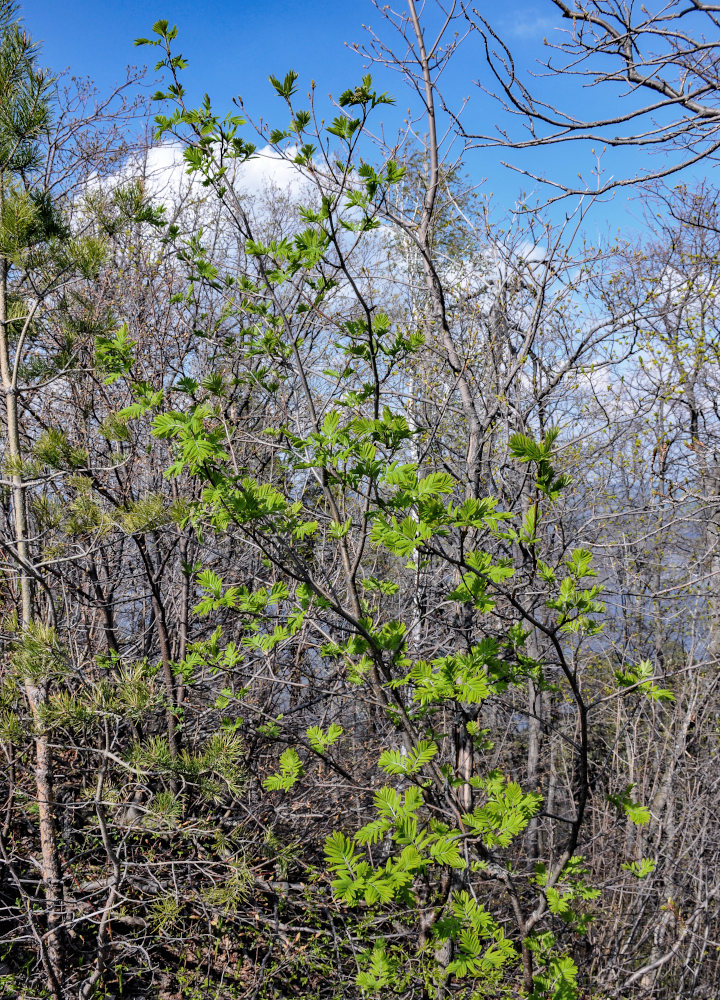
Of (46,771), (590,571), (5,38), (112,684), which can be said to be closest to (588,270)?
(590,571)

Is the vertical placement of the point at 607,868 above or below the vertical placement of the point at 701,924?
above

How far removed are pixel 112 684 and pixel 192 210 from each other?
24.1 ft

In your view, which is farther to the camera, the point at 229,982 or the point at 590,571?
the point at 229,982

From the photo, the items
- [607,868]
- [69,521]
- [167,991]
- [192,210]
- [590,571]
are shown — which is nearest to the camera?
[590,571]

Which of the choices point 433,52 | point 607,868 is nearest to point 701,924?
point 607,868

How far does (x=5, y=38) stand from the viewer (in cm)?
346

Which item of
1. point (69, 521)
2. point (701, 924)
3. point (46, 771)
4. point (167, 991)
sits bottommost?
point (167, 991)

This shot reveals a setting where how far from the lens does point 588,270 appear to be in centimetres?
502

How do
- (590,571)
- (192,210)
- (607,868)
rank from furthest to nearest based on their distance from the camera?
(192,210) < (607,868) < (590,571)

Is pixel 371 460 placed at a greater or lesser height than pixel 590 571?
greater

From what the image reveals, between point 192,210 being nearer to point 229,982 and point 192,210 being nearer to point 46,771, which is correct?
point 46,771

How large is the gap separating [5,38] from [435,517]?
3.56m

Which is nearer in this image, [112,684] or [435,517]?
[435,517]

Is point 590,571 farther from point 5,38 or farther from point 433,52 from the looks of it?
point 5,38
